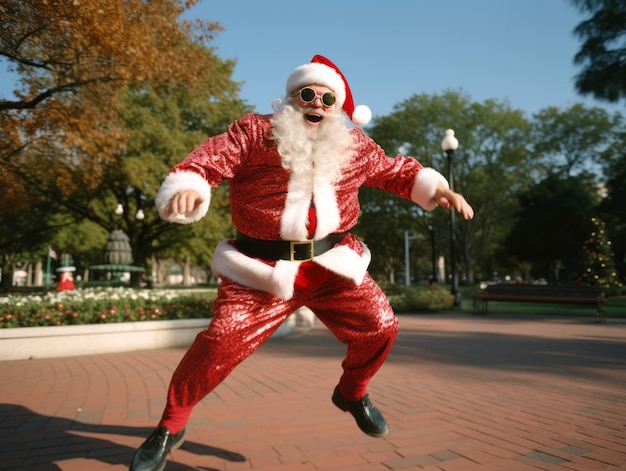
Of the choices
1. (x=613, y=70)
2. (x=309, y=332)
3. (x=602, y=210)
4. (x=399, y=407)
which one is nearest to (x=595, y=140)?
(x=602, y=210)

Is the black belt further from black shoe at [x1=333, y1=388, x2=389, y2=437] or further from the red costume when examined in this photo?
black shoe at [x1=333, y1=388, x2=389, y2=437]

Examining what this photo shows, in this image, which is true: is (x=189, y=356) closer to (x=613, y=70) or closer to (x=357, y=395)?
(x=357, y=395)

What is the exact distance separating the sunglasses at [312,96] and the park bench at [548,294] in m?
11.0

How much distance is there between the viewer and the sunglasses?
2.53 m

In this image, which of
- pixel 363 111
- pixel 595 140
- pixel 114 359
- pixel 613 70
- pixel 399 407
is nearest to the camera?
pixel 363 111

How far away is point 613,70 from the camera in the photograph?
1436cm

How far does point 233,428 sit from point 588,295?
11.4 meters

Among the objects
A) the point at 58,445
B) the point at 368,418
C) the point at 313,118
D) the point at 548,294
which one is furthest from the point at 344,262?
the point at 548,294

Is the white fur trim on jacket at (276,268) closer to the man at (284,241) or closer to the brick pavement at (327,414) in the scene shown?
the man at (284,241)

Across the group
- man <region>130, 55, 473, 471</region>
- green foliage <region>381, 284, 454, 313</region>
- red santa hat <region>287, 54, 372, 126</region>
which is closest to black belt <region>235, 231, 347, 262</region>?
man <region>130, 55, 473, 471</region>

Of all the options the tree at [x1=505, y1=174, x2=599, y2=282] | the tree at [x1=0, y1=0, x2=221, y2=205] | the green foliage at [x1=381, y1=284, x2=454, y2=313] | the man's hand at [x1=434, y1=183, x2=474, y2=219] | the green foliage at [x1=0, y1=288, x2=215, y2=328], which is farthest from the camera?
the tree at [x1=505, y1=174, x2=599, y2=282]


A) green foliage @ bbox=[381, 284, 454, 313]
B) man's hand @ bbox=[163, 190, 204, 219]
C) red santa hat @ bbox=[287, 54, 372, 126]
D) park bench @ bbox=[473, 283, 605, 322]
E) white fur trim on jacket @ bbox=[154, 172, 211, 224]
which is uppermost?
red santa hat @ bbox=[287, 54, 372, 126]

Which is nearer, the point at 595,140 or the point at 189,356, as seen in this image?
the point at 189,356

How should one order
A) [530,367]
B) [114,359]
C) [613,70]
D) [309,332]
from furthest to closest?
[613,70]
[309,332]
[114,359]
[530,367]
